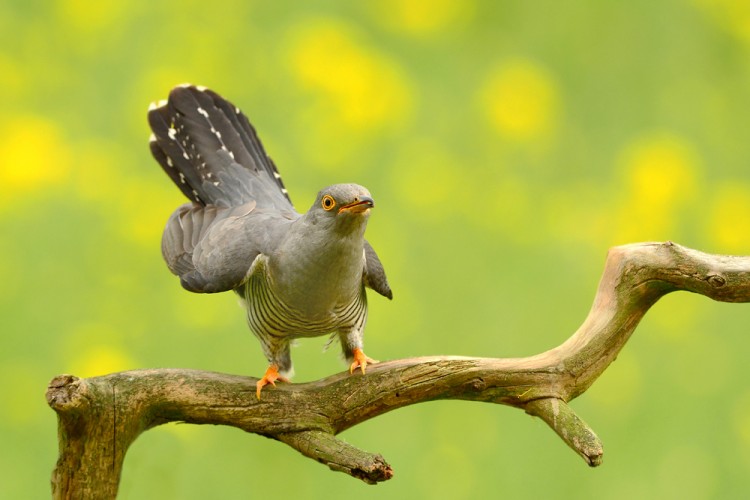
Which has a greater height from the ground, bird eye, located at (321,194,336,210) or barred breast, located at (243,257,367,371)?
bird eye, located at (321,194,336,210)

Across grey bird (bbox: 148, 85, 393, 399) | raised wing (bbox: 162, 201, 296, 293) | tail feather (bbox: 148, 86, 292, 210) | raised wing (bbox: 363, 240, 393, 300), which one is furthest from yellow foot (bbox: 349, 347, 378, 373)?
tail feather (bbox: 148, 86, 292, 210)

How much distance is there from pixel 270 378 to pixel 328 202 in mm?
493

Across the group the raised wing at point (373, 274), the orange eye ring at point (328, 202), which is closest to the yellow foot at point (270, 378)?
the raised wing at point (373, 274)

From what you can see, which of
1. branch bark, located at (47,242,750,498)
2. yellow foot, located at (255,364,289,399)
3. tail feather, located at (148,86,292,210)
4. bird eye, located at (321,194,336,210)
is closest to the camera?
branch bark, located at (47,242,750,498)

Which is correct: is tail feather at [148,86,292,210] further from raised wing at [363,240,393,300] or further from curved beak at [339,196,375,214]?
curved beak at [339,196,375,214]

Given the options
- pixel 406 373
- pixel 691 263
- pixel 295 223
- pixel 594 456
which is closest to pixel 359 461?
pixel 406 373

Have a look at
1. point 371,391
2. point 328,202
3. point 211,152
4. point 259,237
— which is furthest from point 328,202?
point 211,152

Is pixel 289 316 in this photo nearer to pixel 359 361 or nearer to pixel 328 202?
pixel 359 361

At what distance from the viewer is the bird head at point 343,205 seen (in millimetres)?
2189

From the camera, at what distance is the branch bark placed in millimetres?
2127

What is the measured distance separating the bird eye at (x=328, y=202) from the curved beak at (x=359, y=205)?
33 mm

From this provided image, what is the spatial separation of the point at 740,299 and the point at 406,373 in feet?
2.55

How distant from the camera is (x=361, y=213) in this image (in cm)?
223

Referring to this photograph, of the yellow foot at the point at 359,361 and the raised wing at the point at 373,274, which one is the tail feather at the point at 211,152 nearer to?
the raised wing at the point at 373,274
